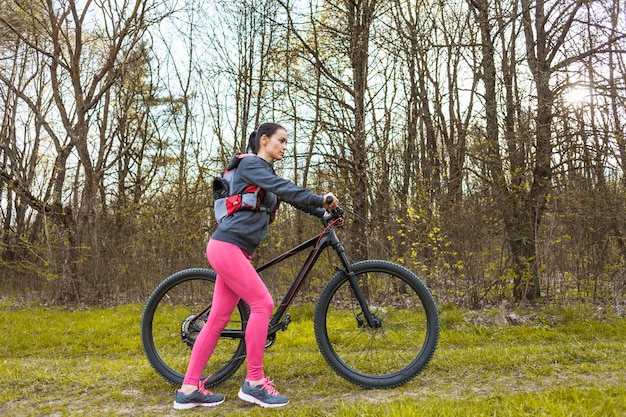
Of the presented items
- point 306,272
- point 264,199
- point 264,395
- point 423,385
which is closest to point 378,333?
point 423,385

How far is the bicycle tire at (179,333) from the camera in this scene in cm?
374

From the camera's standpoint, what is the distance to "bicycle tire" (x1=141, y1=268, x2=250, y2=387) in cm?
374

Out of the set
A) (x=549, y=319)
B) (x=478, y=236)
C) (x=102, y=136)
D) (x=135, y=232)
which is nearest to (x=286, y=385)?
(x=549, y=319)

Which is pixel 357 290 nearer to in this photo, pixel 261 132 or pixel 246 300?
pixel 246 300

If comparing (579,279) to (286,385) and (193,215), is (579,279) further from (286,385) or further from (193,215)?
(193,215)

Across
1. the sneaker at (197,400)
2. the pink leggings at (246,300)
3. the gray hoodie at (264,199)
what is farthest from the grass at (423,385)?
the gray hoodie at (264,199)

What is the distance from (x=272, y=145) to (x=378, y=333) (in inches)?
62.8

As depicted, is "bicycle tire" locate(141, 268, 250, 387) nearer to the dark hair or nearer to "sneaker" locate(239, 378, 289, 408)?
"sneaker" locate(239, 378, 289, 408)

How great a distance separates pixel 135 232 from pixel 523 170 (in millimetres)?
8222

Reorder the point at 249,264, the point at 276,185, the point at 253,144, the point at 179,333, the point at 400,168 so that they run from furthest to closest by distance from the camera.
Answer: the point at 400,168
the point at 179,333
the point at 253,144
the point at 249,264
the point at 276,185

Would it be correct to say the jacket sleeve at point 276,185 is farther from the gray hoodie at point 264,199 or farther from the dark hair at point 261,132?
the dark hair at point 261,132

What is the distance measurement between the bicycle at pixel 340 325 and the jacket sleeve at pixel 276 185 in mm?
370

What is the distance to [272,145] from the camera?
11.2ft

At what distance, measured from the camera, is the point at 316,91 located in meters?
8.99
